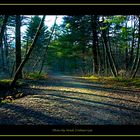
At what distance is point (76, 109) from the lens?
4.89m

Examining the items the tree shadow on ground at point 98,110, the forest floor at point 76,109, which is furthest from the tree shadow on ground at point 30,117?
the tree shadow on ground at point 98,110

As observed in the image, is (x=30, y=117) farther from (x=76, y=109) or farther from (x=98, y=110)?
(x=98, y=110)

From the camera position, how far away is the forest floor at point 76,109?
4.53 m

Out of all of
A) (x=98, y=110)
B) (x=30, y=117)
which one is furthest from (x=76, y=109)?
(x=30, y=117)

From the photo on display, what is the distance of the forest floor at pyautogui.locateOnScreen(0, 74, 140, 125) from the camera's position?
453 centimetres

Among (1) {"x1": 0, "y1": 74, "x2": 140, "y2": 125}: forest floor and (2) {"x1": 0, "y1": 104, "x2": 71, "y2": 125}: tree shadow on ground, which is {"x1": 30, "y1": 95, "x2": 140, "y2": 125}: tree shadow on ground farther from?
(2) {"x1": 0, "y1": 104, "x2": 71, "y2": 125}: tree shadow on ground

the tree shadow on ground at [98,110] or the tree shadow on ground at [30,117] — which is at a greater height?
the tree shadow on ground at [98,110]

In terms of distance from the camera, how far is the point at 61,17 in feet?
15.2

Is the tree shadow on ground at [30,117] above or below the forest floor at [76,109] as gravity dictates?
below

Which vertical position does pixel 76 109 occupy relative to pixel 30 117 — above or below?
above

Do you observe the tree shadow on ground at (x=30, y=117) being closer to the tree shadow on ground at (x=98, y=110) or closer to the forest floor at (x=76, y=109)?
the forest floor at (x=76, y=109)

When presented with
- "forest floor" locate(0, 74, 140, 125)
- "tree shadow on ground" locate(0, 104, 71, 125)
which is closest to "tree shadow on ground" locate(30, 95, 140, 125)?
"forest floor" locate(0, 74, 140, 125)
